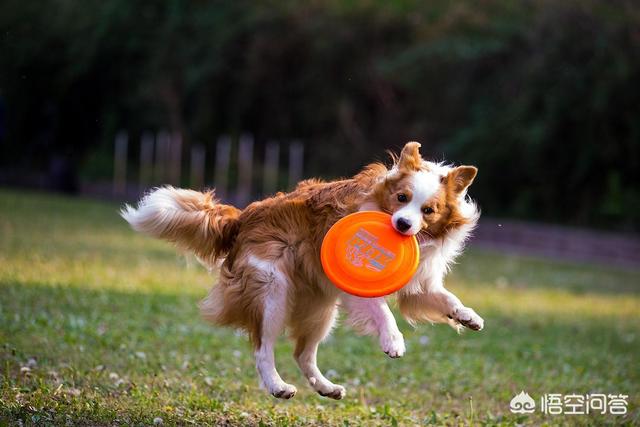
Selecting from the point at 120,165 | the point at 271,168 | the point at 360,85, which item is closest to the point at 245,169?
the point at 271,168

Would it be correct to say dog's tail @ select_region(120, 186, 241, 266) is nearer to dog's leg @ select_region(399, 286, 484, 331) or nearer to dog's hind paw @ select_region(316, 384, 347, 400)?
dog's hind paw @ select_region(316, 384, 347, 400)

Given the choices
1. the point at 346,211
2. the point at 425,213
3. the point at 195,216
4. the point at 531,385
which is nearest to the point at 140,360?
the point at 195,216

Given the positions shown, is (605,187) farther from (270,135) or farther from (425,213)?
(425,213)

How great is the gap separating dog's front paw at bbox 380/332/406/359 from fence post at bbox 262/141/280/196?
21.5 meters

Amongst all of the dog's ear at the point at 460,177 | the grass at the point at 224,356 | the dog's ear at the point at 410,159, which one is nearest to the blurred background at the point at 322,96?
the grass at the point at 224,356

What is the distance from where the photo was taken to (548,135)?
2286cm

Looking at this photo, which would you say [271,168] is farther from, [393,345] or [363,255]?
[393,345]

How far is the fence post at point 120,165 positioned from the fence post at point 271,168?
5.79 metres

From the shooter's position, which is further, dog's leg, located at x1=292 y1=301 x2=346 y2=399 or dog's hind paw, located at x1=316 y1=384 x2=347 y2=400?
dog's leg, located at x1=292 y1=301 x2=346 y2=399

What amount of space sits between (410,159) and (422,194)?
0.27 meters

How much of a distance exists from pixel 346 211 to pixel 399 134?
20.5m

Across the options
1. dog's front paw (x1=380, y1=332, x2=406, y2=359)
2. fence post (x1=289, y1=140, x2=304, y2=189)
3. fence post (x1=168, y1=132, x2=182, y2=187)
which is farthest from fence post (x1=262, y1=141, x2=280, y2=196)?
dog's front paw (x1=380, y1=332, x2=406, y2=359)

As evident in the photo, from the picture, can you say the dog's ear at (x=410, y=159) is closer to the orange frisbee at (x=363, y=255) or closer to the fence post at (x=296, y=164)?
the orange frisbee at (x=363, y=255)

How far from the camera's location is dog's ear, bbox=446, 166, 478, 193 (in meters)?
5.93
